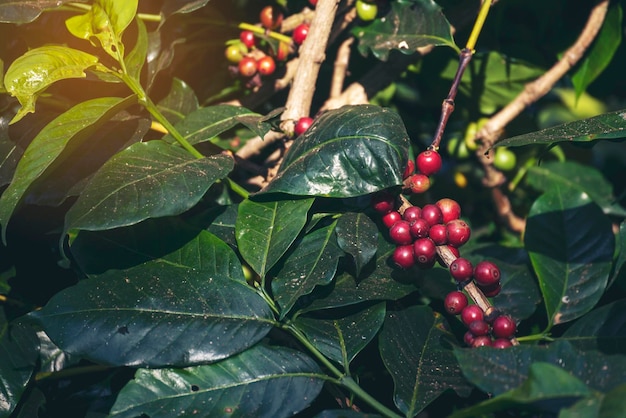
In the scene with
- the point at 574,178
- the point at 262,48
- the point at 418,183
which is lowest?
the point at 574,178

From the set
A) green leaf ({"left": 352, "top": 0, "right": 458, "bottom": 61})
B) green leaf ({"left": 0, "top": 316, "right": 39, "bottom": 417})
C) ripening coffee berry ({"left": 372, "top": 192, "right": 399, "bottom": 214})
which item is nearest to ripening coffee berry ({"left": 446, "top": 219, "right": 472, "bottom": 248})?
ripening coffee berry ({"left": 372, "top": 192, "right": 399, "bottom": 214})

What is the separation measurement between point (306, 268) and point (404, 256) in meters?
0.17

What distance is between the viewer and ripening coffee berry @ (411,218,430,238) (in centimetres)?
108

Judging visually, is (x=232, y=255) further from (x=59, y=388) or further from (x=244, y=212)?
(x=59, y=388)

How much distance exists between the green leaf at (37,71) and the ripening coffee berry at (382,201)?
58 cm

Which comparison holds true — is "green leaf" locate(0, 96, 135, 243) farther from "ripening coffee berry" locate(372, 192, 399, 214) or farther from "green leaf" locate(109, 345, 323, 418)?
"ripening coffee berry" locate(372, 192, 399, 214)

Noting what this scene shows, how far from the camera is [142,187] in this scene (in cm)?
104

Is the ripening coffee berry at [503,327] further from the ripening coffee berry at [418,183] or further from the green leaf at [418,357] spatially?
the ripening coffee berry at [418,183]

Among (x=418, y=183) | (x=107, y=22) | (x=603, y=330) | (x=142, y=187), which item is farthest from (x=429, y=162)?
(x=107, y=22)

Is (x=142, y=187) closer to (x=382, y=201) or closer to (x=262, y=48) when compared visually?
(x=382, y=201)

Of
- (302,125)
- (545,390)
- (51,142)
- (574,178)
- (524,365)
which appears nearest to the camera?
(545,390)

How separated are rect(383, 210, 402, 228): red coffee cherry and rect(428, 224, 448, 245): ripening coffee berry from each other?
75 mm

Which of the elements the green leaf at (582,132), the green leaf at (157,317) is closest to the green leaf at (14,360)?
the green leaf at (157,317)

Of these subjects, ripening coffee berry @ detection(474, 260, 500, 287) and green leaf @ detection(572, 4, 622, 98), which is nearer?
ripening coffee berry @ detection(474, 260, 500, 287)
